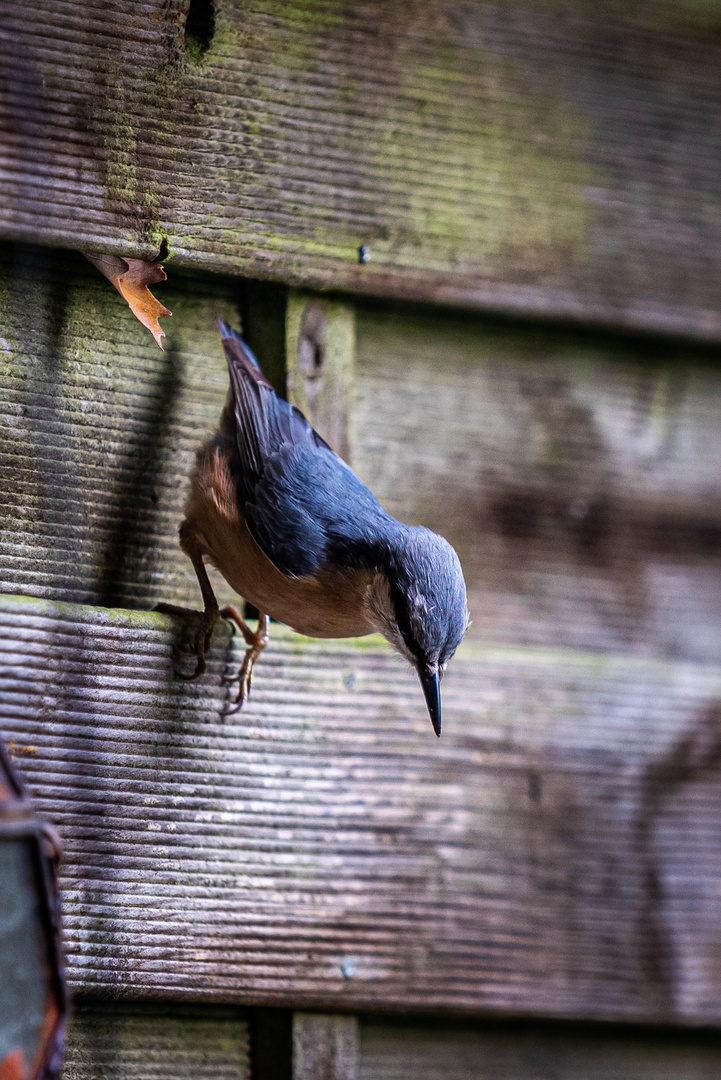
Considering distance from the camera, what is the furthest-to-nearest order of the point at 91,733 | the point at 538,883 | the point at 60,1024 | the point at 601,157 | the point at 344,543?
the point at 601,157 → the point at 538,883 → the point at 344,543 → the point at 91,733 → the point at 60,1024

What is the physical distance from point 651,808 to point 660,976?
0.27 m

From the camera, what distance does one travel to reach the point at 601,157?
1890mm

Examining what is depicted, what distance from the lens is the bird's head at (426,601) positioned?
4.80 feet

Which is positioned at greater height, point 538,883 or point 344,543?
point 344,543

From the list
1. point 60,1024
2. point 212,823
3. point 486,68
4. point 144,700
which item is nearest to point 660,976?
point 212,823

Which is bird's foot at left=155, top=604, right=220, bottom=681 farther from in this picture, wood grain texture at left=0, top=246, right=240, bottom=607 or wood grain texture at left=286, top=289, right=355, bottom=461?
wood grain texture at left=286, top=289, right=355, bottom=461

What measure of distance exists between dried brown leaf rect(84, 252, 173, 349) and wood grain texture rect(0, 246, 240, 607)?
0.14ft

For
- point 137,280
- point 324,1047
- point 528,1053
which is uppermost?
point 137,280

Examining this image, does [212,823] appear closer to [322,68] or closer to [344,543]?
[344,543]

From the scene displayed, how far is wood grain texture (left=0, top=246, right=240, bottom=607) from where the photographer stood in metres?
1.46

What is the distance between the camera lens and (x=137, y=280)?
1.53 metres

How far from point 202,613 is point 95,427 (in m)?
0.31

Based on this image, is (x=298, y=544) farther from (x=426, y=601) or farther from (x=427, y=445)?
(x=427, y=445)

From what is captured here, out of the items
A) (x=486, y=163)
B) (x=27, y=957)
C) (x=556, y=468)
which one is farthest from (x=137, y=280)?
(x=27, y=957)
